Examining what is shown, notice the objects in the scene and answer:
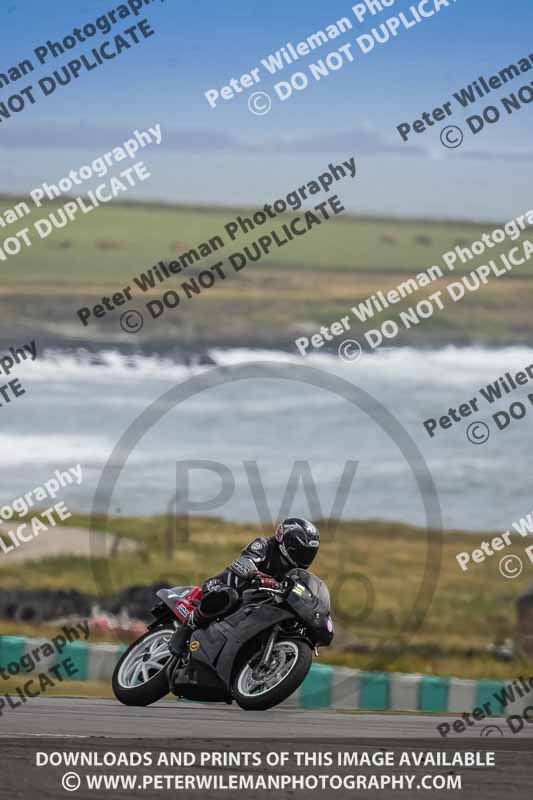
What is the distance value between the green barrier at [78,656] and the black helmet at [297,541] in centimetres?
675

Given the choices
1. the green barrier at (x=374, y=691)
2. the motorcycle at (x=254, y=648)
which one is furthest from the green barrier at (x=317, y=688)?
the motorcycle at (x=254, y=648)

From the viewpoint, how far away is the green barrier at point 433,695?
16.2m

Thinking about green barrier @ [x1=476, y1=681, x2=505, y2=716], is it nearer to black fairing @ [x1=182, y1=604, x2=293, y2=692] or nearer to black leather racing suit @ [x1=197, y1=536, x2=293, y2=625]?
black leather racing suit @ [x1=197, y1=536, x2=293, y2=625]

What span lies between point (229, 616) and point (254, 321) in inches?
1959

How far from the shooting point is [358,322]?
229 feet

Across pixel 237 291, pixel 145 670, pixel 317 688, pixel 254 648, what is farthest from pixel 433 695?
pixel 237 291

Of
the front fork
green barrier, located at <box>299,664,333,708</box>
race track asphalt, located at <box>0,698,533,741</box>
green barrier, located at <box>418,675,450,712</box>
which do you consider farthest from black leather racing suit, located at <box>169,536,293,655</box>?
green barrier, located at <box>418,675,450,712</box>

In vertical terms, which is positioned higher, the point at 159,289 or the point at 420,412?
the point at 159,289

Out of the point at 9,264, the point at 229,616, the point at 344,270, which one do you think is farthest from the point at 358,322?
the point at 229,616

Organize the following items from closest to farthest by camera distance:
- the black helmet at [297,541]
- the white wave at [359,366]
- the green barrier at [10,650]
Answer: the black helmet at [297,541]
the green barrier at [10,650]
the white wave at [359,366]

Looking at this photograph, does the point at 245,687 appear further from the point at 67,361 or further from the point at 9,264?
the point at 67,361

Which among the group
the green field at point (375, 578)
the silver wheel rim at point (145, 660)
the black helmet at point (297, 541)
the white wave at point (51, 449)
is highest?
the white wave at point (51, 449)

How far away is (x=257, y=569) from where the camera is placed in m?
11.2

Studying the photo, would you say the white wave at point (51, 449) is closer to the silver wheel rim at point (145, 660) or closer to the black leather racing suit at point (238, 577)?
the silver wheel rim at point (145, 660)
